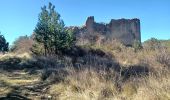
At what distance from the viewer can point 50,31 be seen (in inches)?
988

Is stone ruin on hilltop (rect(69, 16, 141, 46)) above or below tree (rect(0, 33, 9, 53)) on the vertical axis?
above

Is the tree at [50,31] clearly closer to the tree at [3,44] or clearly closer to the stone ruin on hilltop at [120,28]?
the tree at [3,44]

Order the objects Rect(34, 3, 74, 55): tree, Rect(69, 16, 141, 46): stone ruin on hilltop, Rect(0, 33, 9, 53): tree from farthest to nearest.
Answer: Rect(69, 16, 141, 46): stone ruin on hilltop < Rect(0, 33, 9, 53): tree < Rect(34, 3, 74, 55): tree

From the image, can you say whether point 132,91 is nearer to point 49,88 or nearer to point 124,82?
point 124,82

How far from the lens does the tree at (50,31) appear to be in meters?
25.2

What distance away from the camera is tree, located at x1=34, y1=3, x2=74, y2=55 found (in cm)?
2520

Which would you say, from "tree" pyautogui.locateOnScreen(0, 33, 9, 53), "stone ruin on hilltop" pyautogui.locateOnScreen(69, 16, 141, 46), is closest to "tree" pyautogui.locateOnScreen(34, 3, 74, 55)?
"tree" pyautogui.locateOnScreen(0, 33, 9, 53)

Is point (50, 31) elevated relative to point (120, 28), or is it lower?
lower

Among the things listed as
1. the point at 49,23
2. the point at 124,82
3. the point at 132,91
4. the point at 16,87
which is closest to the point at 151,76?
the point at 132,91

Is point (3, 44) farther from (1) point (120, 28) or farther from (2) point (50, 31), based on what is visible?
(1) point (120, 28)

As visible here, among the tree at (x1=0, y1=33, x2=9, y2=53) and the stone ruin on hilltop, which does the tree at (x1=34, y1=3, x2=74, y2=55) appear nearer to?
the tree at (x1=0, y1=33, x2=9, y2=53)

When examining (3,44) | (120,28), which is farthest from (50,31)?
(120,28)

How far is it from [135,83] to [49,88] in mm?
2488

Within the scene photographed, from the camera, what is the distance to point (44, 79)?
1070cm
